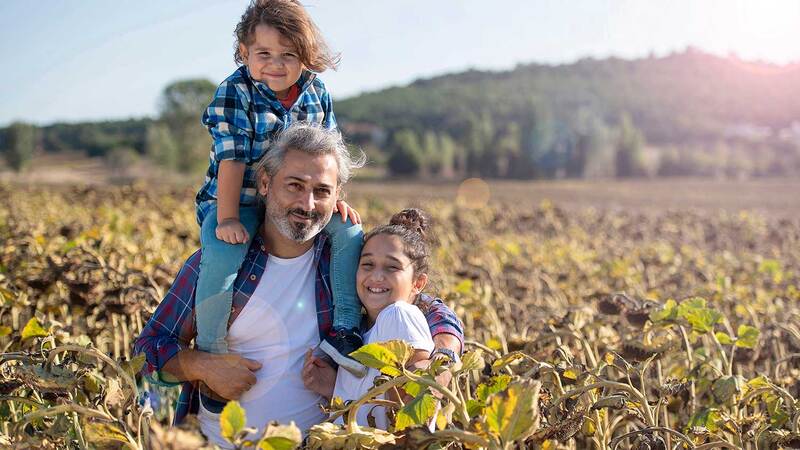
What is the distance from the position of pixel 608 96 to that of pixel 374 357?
150 m

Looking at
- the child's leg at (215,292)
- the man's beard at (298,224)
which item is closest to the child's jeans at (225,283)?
the child's leg at (215,292)

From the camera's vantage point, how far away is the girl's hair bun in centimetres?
235

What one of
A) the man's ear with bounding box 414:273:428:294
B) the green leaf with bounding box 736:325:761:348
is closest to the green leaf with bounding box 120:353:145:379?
the man's ear with bounding box 414:273:428:294

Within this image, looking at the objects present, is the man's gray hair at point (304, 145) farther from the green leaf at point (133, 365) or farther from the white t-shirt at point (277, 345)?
the green leaf at point (133, 365)

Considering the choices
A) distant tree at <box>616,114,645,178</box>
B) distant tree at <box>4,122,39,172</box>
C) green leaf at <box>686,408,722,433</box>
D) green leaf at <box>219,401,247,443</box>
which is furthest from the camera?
distant tree at <box>616,114,645,178</box>

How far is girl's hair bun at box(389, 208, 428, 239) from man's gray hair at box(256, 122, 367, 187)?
9.3 inches

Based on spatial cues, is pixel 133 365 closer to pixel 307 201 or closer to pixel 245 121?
pixel 307 201

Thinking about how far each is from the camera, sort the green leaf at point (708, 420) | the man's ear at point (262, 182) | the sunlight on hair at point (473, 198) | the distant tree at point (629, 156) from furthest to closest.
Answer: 1. the distant tree at point (629, 156)
2. the sunlight on hair at point (473, 198)
3. the man's ear at point (262, 182)
4. the green leaf at point (708, 420)

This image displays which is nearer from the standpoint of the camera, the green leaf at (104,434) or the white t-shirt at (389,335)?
the green leaf at (104,434)

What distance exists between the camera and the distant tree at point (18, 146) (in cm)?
5159

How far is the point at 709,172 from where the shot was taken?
71250mm

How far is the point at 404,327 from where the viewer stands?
1.93m

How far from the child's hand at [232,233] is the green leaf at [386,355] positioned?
104cm

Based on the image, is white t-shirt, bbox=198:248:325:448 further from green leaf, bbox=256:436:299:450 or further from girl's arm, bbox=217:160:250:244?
green leaf, bbox=256:436:299:450
